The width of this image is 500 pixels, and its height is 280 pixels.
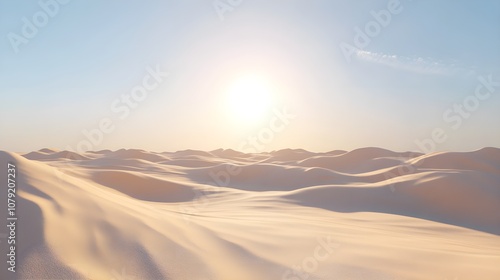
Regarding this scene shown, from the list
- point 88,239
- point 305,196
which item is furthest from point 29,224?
point 305,196

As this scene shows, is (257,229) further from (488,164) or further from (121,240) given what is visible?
(488,164)

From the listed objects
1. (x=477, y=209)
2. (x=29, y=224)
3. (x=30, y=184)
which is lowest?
(x=477, y=209)

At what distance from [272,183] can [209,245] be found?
13134 mm

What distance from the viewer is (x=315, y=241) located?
191 inches

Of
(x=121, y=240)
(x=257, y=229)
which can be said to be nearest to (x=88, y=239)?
(x=121, y=240)

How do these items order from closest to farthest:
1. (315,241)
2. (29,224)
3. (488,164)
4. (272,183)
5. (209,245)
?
1. (29,224)
2. (209,245)
3. (315,241)
4. (272,183)
5. (488,164)

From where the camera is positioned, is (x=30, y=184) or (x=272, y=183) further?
(x=272, y=183)

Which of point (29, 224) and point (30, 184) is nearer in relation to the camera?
point (29, 224)

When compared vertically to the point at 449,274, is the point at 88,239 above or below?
above

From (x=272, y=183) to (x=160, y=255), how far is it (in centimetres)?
1385

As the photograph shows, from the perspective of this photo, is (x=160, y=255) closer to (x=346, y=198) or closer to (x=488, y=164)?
(x=346, y=198)

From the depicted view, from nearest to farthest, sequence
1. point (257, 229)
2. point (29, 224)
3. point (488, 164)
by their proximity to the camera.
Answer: point (29, 224)
point (257, 229)
point (488, 164)

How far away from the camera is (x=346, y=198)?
432 inches

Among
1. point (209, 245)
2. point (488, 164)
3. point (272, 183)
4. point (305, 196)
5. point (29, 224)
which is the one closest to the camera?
point (29, 224)
